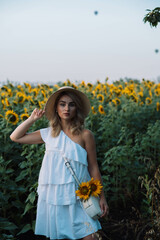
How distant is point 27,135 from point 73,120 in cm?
37

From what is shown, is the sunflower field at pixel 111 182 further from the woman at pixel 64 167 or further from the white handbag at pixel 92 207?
the woman at pixel 64 167

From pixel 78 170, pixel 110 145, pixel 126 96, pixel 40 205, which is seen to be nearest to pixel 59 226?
pixel 40 205

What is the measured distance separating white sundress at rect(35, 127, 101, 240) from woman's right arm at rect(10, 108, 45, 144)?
0.15 metres

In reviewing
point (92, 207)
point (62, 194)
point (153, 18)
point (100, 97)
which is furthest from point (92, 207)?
point (100, 97)

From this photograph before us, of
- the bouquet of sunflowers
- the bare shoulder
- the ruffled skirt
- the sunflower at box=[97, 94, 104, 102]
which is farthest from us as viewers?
the sunflower at box=[97, 94, 104, 102]

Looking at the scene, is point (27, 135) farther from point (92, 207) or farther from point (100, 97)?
point (100, 97)

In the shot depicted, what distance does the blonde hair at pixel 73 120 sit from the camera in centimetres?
238

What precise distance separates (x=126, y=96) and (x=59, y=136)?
12.0ft

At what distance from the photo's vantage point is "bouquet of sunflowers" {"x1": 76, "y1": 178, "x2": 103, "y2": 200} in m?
2.07

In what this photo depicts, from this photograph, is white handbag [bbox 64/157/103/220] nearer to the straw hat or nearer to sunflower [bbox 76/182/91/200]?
sunflower [bbox 76/182/91/200]

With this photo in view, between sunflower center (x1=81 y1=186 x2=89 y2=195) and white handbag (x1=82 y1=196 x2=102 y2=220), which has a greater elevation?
sunflower center (x1=81 y1=186 x2=89 y2=195)

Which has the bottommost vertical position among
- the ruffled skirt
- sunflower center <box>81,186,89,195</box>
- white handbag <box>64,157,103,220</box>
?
the ruffled skirt

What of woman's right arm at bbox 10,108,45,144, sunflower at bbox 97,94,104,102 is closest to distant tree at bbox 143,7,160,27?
woman's right arm at bbox 10,108,45,144

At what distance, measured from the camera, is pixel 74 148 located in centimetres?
229
